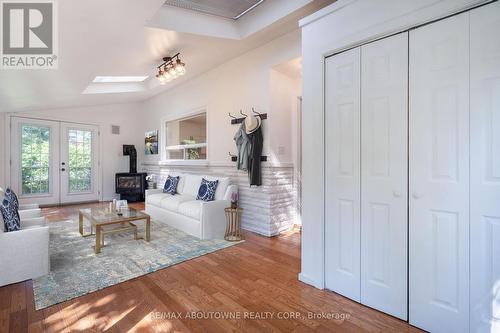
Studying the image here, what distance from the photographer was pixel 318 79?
7.71ft

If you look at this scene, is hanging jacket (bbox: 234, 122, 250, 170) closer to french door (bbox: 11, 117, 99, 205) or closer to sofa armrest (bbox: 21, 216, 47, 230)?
sofa armrest (bbox: 21, 216, 47, 230)

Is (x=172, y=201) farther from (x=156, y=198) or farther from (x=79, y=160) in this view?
(x=79, y=160)

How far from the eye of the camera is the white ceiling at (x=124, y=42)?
92.7 inches

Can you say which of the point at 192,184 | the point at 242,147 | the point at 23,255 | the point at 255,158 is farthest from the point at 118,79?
the point at 23,255

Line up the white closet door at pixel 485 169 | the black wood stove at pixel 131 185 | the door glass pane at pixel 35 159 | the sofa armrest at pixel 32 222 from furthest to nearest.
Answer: the black wood stove at pixel 131 185
the door glass pane at pixel 35 159
the sofa armrest at pixel 32 222
the white closet door at pixel 485 169

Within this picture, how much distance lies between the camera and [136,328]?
1.79 m

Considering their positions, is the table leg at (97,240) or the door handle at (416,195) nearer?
the door handle at (416,195)

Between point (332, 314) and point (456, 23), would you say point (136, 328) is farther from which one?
point (456, 23)

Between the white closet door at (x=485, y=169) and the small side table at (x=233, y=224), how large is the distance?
2675 millimetres

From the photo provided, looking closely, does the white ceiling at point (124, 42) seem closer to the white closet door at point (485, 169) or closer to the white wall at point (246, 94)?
the white wall at point (246, 94)

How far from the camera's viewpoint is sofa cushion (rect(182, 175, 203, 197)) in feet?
15.8

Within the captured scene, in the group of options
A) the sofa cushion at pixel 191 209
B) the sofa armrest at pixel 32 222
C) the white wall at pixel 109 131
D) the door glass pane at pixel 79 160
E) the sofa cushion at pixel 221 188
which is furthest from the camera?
the white wall at pixel 109 131

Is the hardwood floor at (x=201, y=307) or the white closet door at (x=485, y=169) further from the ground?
the white closet door at (x=485, y=169)

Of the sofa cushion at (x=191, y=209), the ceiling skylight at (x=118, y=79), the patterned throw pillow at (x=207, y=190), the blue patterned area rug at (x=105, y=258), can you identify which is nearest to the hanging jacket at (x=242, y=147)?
the patterned throw pillow at (x=207, y=190)
